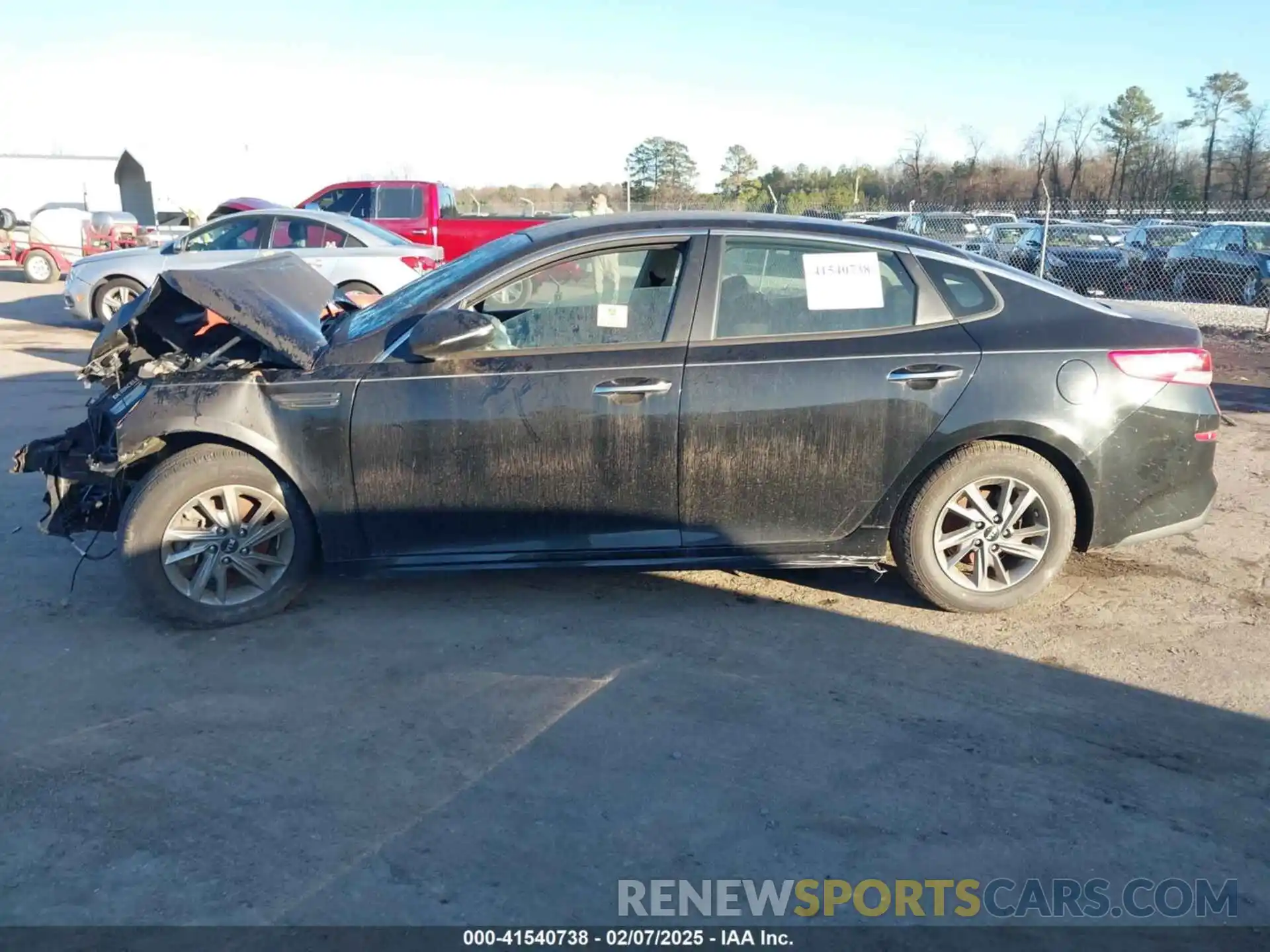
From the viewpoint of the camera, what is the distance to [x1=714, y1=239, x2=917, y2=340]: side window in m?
4.48

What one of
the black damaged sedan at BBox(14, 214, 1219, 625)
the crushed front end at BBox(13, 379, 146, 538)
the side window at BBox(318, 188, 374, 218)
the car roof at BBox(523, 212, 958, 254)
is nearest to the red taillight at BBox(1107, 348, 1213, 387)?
the black damaged sedan at BBox(14, 214, 1219, 625)

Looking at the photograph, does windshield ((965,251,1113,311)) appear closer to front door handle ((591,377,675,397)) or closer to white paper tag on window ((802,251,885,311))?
white paper tag on window ((802,251,885,311))

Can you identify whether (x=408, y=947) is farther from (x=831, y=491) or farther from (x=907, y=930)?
(x=831, y=491)

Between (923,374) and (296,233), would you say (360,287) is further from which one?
(923,374)

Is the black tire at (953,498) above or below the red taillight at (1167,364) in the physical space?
below

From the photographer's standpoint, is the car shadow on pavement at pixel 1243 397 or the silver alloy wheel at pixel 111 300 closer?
the car shadow on pavement at pixel 1243 397

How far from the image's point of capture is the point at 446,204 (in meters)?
17.6

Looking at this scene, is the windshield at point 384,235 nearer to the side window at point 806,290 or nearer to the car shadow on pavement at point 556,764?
the car shadow on pavement at point 556,764

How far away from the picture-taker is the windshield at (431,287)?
4504 mm

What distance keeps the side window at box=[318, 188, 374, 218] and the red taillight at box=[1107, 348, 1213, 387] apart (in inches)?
572

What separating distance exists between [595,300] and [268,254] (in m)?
9.19

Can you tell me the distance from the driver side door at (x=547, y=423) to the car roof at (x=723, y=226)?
3.6 inches

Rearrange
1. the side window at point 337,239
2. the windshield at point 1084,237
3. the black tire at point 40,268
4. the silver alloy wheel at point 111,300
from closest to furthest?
the side window at point 337,239
the silver alloy wheel at point 111,300
the windshield at point 1084,237
the black tire at point 40,268

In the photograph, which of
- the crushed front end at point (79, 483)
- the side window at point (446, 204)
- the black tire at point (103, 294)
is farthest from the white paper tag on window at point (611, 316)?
the side window at point (446, 204)
